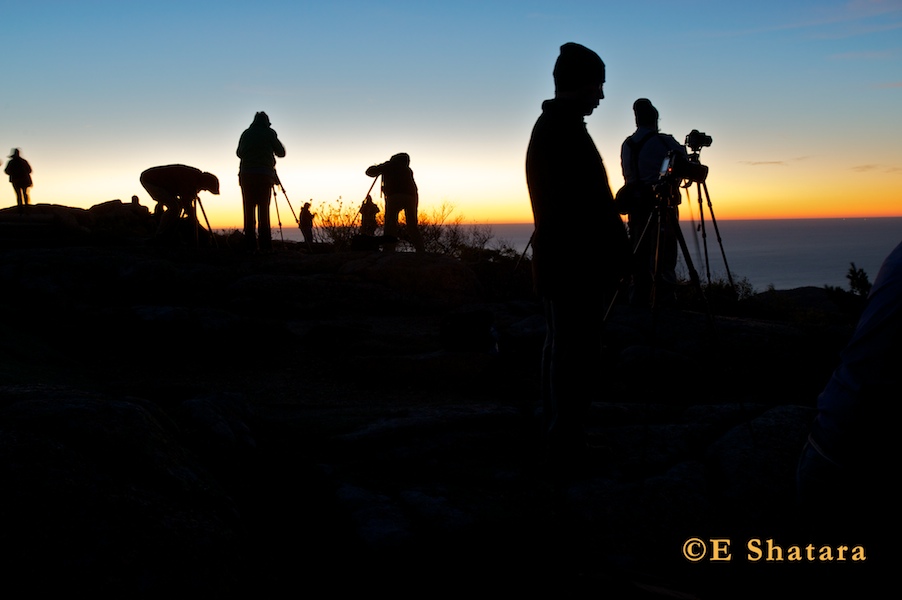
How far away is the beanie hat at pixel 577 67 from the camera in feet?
13.2

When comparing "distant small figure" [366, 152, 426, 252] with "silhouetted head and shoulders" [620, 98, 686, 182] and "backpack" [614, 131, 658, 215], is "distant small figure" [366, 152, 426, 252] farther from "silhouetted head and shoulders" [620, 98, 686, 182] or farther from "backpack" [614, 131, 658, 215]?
"backpack" [614, 131, 658, 215]

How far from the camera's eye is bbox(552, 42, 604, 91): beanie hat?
403cm

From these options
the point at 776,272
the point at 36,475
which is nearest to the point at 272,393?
the point at 36,475

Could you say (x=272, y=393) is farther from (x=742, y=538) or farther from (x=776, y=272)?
(x=776, y=272)

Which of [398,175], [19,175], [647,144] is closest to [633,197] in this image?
[647,144]

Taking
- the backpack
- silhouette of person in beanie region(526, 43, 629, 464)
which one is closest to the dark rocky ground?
silhouette of person in beanie region(526, 43, 629, 464)

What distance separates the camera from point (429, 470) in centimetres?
430

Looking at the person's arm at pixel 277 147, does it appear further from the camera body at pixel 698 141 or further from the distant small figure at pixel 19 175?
the distant small figure at pixel 19 175

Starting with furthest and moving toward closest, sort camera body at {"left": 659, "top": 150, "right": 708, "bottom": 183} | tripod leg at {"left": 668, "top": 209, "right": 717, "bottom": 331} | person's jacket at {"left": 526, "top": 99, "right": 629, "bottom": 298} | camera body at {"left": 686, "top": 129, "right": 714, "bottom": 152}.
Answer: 1. camera body at {"left": 686, "top": 129, "right": 714, "bottom": 152}
2. camera body at {"left": 659, "top": 150, "right": 708, "bottom": 183}
3. tripod leg at {"left": 668, "top": 209, "right": 717, "bottom": 331}
4. person's jacket at {"left": 526, "top": 99, "right": 629, "bottom": 298}

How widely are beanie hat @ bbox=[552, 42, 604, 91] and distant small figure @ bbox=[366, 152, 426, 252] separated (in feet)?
29.6

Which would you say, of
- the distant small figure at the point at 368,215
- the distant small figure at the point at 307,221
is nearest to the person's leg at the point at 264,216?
the distant small figure at the point at 368,215

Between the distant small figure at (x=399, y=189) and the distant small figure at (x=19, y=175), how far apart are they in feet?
41.4

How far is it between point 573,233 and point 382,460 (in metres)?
1.59

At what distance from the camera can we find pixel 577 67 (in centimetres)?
402
